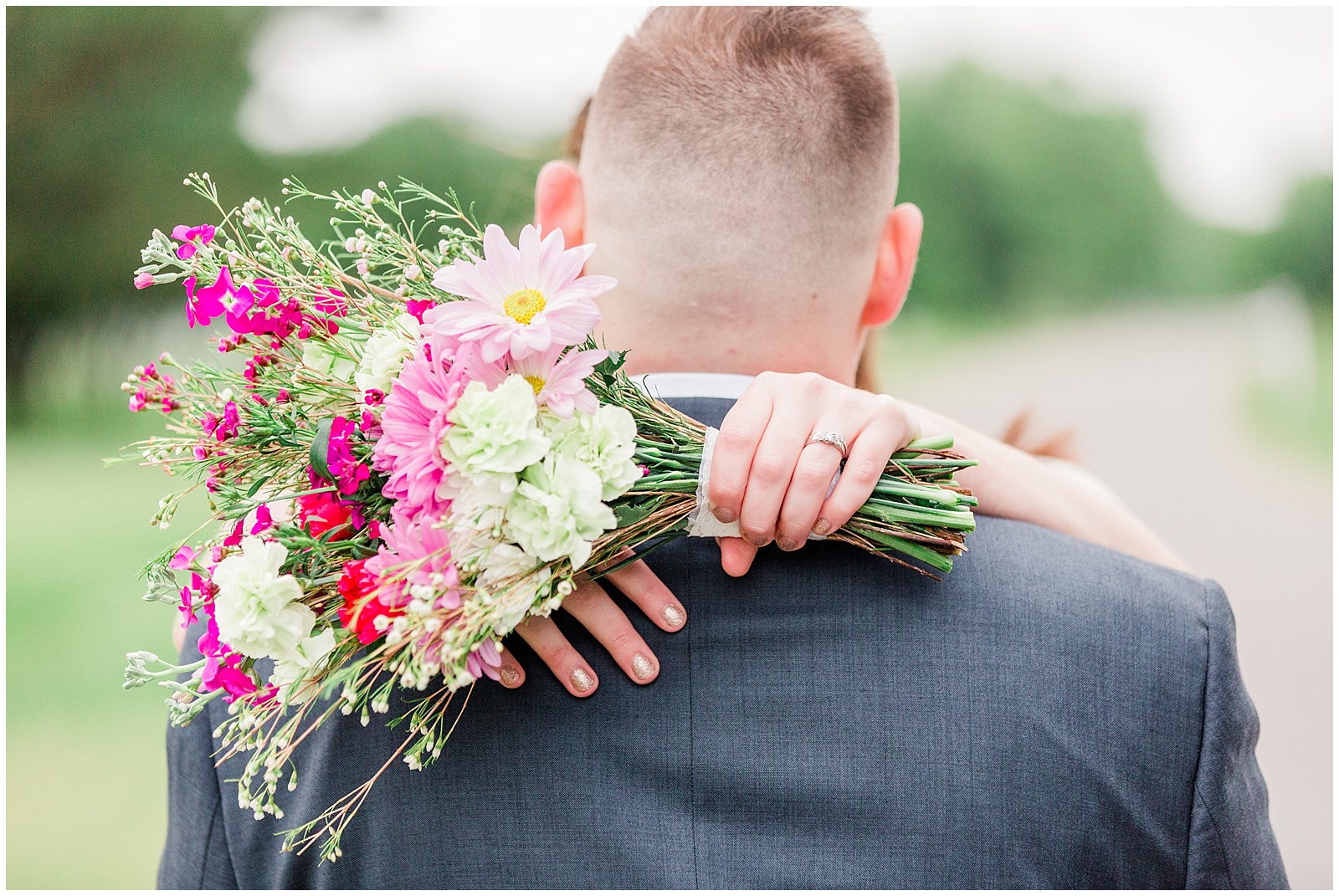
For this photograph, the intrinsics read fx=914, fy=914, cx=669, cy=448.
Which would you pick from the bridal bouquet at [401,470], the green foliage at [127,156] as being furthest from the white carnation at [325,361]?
the green foliage at [127,156]

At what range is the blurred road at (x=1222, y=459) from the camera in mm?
6445

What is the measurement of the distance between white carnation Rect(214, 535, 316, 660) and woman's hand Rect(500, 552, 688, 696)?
0.29m

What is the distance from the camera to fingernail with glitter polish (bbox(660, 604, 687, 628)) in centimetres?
128

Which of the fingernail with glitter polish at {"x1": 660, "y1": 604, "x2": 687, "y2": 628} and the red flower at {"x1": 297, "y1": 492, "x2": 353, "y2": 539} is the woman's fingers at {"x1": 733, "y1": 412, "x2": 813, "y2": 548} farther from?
the red flower at {"x1": 297, "y1": 492, "x2": 353, "y2": 539}

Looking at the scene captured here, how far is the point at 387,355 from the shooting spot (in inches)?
47.3

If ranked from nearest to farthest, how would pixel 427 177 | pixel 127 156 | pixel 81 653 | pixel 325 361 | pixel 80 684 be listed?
pixel 325 361 → pixel 80 684 → pixel 81 653 → pixel 127 156 → pixel 427 177

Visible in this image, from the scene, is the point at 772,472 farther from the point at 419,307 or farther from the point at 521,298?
the point at 419,307

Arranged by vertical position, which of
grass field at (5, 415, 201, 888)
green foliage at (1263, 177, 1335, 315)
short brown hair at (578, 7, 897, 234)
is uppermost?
green foliage at (1263, 177, 1335, 315)

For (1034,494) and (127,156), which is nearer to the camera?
(1034,494)

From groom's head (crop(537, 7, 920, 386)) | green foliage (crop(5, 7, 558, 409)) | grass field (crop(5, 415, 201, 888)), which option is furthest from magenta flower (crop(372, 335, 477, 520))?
green foliage (crop(5, 7, 558, 409))

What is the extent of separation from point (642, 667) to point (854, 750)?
315mm

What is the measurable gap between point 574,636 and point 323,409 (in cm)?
49

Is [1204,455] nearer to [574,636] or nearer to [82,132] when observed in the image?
[574,636]

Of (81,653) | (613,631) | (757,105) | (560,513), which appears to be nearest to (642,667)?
(613,631)
